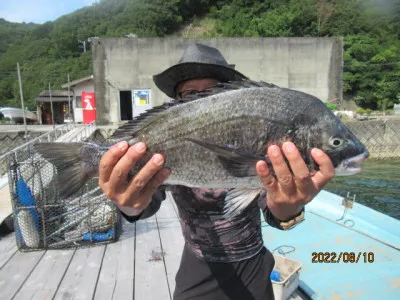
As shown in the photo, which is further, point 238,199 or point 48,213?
point 48,213

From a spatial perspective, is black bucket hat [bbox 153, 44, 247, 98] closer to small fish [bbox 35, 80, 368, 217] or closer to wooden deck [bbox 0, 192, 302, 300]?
small fish [bbox 35, 80, 368, 217]

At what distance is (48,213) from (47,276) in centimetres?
102

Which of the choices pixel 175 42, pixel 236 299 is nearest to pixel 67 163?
pixel 236 299

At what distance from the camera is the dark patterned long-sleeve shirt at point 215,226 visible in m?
1.98

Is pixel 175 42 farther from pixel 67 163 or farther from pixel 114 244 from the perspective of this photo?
pixel 67 163

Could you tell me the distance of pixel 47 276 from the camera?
11.8 ft

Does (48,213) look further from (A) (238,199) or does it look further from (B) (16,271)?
(A) (238,199)

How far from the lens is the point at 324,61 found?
75.4 feet

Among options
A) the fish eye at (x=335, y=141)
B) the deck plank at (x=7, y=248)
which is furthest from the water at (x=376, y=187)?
the deck plank at (x=7, y=248)

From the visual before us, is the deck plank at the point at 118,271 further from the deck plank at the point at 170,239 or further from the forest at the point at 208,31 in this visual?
the forest at the point at 208,31

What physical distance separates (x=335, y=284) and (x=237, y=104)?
369cm

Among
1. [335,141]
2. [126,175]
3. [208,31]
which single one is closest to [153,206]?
[126,175]

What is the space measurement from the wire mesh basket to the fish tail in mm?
2514
